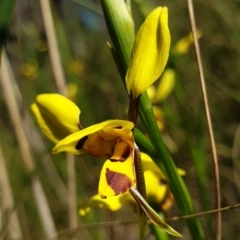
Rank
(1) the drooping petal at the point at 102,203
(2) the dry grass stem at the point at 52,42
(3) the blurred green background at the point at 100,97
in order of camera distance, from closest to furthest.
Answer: (1) the drooping petal at the point at 102,203 → (2) the dry grass stem at the point at 52,42 → (3) the blurred green background at the point at 100,97

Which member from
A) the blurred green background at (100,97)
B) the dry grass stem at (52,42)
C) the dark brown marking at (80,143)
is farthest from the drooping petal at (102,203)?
the dry grass stem at (52,42)

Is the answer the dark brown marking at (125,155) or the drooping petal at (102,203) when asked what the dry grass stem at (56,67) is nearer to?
the drooping petal at (102,203)

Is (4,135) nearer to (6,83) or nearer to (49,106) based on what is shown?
(6,83)

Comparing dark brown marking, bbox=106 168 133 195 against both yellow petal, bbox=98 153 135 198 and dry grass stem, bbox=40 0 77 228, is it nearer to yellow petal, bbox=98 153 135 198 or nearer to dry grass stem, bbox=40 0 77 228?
yellow petal, bbox=98 153 135 198

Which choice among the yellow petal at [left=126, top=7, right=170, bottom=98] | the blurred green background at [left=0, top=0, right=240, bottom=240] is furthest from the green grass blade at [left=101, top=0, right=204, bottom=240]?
the blurred green background at [left=0, top=0, right=240, bottom=240]

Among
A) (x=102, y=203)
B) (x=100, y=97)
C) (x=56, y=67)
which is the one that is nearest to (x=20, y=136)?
(x=56, y=67)

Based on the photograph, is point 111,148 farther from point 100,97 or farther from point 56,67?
point 100,97

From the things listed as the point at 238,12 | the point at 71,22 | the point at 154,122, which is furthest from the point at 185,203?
the point at 71,22
